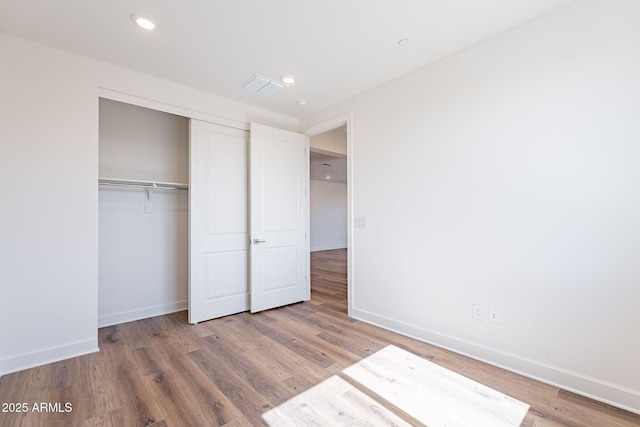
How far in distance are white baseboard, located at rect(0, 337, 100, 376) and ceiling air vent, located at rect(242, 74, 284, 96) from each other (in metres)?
A: 2.86

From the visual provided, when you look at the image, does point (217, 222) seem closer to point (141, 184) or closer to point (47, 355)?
point (141, 184)

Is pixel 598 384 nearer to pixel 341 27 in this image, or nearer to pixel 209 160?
pixel 341 27

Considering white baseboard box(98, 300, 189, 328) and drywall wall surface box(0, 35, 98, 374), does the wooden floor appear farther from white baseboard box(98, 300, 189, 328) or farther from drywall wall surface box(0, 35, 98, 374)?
drywall wall surface box(0, 35, 98, 374)

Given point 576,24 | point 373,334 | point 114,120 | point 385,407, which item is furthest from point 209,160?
point 576,24

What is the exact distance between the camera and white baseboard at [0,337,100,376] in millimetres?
2156

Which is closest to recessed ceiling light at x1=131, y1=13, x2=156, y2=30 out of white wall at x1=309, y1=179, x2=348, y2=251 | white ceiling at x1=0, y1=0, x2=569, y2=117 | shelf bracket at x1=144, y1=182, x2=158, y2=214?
white ceiling at x1=0, y1=0, x2=569, y2=117

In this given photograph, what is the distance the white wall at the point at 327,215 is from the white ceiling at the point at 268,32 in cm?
714

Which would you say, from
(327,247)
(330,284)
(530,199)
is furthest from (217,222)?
(327,247)

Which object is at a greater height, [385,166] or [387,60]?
[387,60]

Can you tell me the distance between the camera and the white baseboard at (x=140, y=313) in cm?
308

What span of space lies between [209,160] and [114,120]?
3.67 feet

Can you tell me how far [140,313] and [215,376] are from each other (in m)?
Result: 1.79

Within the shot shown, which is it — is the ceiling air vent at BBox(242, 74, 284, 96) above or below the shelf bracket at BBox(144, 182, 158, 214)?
above

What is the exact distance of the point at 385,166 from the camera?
3.04 metres
